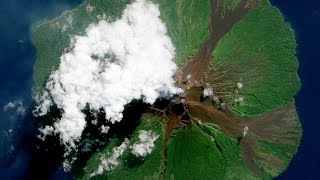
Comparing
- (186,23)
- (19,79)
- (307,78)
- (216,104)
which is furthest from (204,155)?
(19,79)

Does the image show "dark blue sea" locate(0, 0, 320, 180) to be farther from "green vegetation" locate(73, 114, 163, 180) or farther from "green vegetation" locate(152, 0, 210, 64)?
"green vegetation" locate(152, 0, 210, 64)

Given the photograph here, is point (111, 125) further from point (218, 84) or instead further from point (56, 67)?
point (218, 84)

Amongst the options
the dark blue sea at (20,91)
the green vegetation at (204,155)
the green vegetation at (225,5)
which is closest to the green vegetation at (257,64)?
the green vegetation at (225,5)

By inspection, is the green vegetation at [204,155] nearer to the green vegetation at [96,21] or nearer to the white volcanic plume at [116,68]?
the white volcanic plume at [116,68]

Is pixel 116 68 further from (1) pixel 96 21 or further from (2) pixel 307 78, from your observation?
(2) pixel 307 78

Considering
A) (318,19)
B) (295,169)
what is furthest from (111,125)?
(318,19)

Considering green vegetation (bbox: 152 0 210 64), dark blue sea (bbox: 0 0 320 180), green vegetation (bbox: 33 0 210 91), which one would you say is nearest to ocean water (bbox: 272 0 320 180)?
green vegetation (bbox: 152 0 210 64)
